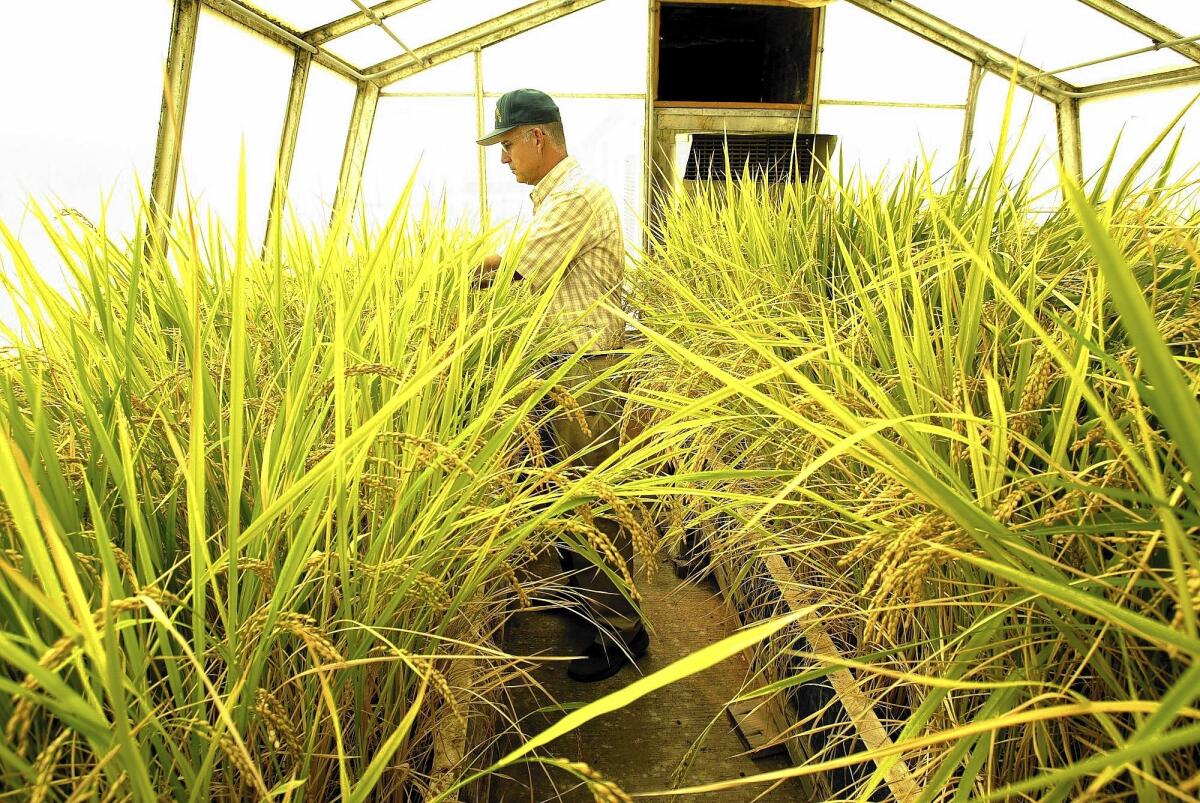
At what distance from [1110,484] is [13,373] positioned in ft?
3.54

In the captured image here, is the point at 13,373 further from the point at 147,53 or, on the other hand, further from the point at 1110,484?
the point at 147,53

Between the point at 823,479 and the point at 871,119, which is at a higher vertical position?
the point at 871,119

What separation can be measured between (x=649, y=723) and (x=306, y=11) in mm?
4454

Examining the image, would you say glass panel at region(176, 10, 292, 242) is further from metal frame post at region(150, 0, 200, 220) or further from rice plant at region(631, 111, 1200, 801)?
rice plant at region(631, 111, 1200, 801)

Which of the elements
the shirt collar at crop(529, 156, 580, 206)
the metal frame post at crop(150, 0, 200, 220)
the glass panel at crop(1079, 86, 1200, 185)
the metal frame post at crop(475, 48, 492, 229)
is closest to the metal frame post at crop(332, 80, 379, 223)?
the metal frame post at crop(475, 48, 492, 229)

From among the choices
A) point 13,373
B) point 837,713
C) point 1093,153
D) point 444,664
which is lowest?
point 837,713

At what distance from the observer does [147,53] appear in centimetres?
315

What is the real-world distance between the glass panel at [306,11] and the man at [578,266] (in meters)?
2.92

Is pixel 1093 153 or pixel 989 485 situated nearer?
pixel 989 485

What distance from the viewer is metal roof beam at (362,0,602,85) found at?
207 inches

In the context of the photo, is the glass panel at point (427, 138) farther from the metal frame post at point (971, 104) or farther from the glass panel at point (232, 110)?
the metal frame post at point (971, 104)

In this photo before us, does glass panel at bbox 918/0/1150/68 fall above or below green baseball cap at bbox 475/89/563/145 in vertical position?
above

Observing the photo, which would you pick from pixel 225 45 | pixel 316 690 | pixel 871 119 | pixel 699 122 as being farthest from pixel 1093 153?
pixel 316 690

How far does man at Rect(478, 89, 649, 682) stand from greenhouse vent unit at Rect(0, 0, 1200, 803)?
0.01m
